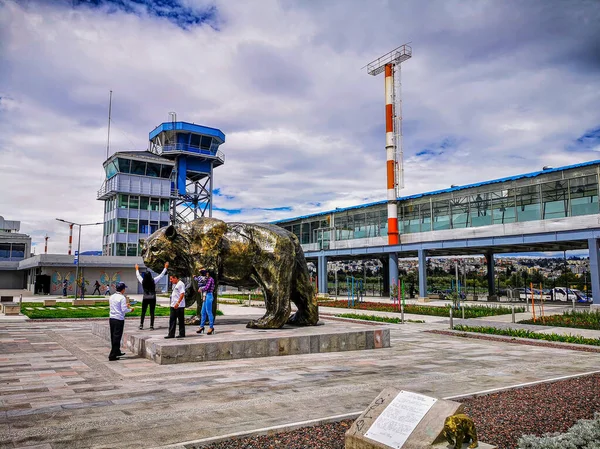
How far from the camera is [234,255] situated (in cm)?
1260

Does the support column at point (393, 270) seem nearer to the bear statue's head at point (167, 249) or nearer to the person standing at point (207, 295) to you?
the bear statue's head at point (167, 249)

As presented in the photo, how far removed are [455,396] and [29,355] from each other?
30.4 ft

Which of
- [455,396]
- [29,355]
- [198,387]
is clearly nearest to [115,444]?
[198,387]

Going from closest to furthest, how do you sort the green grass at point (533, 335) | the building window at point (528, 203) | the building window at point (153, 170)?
the green grass at point (533, 335) < the building window at point (528, 203) < the building window at point (153, 170)

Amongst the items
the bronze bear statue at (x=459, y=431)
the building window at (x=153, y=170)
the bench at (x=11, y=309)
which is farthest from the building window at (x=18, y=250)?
the bronze bear statue at (x=459, y=431)

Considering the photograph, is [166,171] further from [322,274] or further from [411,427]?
[411,427]

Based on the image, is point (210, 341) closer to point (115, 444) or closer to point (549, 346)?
point (115, 444)

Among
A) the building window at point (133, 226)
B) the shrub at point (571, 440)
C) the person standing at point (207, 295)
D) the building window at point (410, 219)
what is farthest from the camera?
the building window at point (133, 226)

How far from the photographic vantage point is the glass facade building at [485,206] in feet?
95.5

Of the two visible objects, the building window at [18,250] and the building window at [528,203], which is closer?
the building window at [528,203]

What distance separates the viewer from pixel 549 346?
547 inches

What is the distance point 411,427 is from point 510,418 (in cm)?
253

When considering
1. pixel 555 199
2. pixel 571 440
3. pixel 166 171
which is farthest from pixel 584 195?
pixel 166 171

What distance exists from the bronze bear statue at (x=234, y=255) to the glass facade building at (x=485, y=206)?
23.8m
